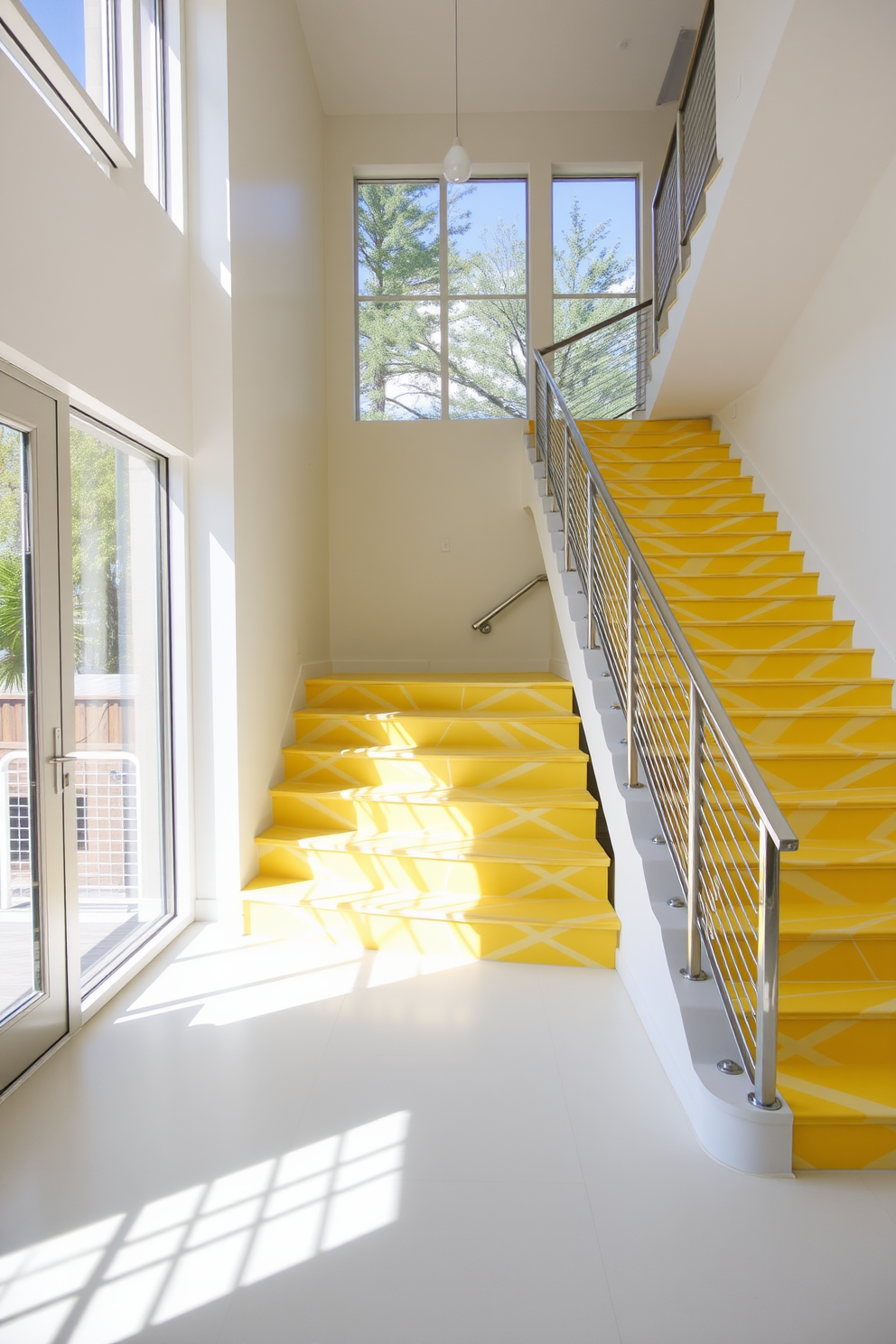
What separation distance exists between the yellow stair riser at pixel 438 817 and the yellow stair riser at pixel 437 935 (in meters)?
0.55

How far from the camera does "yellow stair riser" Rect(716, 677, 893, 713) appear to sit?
11.6 feet

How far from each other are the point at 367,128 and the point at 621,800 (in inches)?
233

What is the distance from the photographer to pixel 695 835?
2.34 metres

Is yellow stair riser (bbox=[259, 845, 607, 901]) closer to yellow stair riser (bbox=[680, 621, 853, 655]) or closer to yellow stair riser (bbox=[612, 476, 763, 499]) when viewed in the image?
yellow stair riser (bbox=[680, 621, 853, 655])

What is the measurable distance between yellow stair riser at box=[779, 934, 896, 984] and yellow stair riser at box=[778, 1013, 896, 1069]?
0.20 meters

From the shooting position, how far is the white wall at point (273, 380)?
3.77 meters

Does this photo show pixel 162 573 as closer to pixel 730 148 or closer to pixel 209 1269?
pixel 209 1269

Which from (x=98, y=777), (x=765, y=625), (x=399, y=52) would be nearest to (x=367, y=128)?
(x=399, y=52)

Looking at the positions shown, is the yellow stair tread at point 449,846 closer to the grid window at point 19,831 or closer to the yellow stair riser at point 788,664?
the yellow stair riser at point 788,664

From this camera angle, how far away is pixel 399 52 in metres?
5.62

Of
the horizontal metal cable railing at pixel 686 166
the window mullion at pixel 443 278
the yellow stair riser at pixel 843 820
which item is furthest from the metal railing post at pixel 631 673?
the window mullion at pixel 443 278

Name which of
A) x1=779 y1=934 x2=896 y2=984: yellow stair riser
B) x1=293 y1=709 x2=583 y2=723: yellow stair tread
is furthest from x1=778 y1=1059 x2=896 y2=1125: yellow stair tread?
x1=293 y1=709 x2=583 y2=723: yellow stair tread

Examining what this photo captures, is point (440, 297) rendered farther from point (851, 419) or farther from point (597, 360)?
point (851, 419)

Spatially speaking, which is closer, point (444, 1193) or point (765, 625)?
point (444, 1193)
